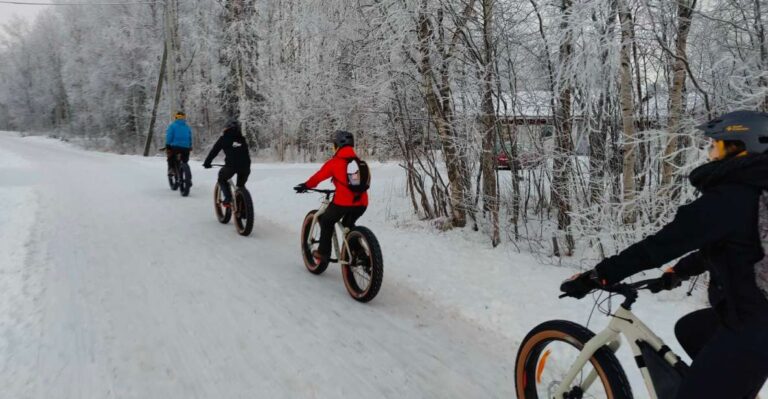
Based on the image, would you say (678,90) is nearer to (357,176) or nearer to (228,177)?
(357,176)

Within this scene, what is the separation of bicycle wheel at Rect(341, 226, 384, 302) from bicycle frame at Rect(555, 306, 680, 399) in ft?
8.67

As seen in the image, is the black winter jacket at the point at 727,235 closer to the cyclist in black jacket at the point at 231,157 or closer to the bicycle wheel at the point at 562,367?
the bicycle wheel at the point at 562,367

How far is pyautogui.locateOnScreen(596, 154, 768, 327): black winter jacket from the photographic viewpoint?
1.76 meters

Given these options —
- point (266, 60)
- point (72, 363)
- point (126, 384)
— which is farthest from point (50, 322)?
point (266, 60)

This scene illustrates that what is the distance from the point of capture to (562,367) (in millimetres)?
2719

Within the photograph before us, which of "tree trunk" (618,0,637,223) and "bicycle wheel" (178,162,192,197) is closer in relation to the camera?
"tree trunk" (618,0,637,223)

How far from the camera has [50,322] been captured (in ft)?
14.4

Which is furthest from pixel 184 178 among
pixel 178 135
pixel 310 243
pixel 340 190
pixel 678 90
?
pixel 678 90

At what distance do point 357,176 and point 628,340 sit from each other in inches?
134

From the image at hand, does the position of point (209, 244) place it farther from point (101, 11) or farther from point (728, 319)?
point (101, 11)

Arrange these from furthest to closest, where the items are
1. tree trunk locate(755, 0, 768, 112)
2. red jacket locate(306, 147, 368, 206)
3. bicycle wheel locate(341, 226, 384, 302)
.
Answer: red jacket locate(306, 147, 368, 206) → bicycle wheel locate(341, 226, 384, 302) → tree trunk locate(755, 0, 768, 112)

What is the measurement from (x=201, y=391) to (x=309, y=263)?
112 inches

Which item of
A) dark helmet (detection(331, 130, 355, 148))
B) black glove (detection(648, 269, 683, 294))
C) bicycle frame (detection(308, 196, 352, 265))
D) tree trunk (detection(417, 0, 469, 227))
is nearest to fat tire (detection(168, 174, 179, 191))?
tree trunk (detection(417, 0, 469, 227))

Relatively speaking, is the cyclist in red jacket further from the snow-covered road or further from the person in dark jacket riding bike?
the person in dark jacket riding bike
